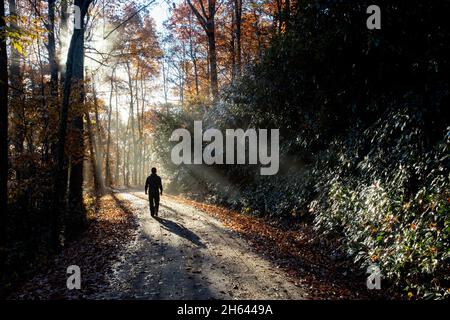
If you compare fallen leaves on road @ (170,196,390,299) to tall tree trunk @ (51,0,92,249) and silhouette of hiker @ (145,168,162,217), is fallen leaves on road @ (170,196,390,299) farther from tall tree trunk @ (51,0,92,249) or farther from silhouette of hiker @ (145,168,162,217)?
tall tree trunk @ (51,0,92,249)

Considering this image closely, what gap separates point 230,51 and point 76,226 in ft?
64.6

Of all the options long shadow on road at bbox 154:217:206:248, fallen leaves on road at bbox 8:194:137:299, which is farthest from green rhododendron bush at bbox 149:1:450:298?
fallen leaves on road at bbox 8:194:137:299

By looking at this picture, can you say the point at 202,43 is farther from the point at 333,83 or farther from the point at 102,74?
the point at 333,83

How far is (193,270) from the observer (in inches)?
280

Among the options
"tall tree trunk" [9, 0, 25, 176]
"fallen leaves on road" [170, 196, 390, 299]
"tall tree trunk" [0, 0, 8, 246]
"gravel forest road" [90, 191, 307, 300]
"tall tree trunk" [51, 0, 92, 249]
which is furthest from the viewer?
"tall tree trunk" [9, 0, 25, 176]

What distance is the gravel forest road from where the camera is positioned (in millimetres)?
5906

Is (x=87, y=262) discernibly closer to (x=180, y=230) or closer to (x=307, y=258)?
(x=180, y=230)

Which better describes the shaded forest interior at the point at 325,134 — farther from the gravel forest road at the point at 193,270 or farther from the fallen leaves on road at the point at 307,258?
the gravel forest road at the point at 193,270

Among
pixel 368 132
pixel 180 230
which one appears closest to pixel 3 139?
pixel 180 230

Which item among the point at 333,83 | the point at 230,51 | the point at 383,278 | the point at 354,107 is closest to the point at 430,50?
the point at 354,107

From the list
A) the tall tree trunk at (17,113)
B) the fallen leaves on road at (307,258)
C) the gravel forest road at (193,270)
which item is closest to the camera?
the gravel forest road at (193,270)

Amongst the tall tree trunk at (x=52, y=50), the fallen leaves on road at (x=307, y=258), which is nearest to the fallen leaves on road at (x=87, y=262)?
the fallen leaves on road at (x=307, y=258)

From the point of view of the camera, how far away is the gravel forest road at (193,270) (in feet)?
19.4

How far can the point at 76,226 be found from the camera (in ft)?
41.2
